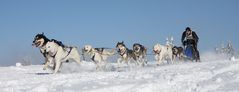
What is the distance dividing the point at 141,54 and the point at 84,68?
394cm

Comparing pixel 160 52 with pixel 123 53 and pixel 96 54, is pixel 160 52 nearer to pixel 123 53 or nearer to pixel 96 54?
pixel 123 53

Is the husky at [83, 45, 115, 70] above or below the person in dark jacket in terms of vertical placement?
below

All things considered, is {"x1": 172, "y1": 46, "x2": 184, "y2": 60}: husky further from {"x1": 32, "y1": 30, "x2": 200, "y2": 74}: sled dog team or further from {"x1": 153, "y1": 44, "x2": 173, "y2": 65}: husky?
{"x1": 153, "y1": 44, "x2": 173, "y2": 65}: husky

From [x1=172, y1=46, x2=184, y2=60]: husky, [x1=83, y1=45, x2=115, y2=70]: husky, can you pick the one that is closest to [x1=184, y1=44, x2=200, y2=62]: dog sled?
[x1=172, y1=46, x2=184, y2=60]: husky

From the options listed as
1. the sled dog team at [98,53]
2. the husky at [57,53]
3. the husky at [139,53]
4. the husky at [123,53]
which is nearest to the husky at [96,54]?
the sled dog team at [98,53]

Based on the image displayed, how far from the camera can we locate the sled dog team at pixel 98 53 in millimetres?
14820

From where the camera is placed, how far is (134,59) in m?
20.6

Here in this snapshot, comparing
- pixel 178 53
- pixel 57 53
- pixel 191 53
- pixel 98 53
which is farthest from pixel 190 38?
pixel 57 53

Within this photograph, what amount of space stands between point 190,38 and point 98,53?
4209 millimetres

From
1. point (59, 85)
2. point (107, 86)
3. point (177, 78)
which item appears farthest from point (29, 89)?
point (177, 78)

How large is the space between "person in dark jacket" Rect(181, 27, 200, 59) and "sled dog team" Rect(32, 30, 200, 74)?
848mm

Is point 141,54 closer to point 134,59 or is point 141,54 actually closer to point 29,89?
point 134,59

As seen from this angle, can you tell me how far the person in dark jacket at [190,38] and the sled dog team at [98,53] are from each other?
Result: 2.78 ft

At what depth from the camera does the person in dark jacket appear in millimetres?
19875
